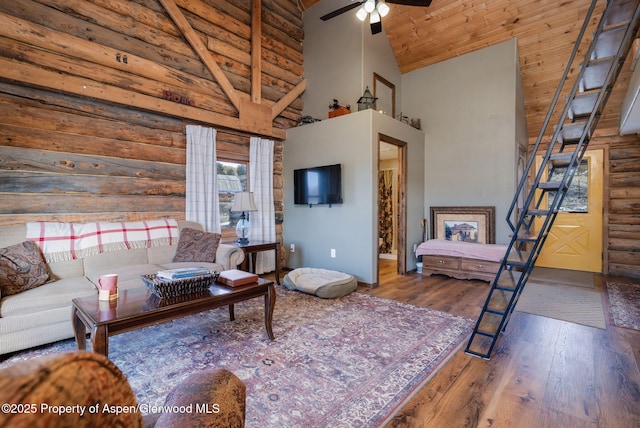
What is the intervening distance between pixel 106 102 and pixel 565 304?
5.60 m

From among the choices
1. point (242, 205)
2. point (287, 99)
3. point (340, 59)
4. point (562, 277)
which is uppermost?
point (340, 59)

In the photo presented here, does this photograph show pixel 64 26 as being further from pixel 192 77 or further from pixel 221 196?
pixel 221 196

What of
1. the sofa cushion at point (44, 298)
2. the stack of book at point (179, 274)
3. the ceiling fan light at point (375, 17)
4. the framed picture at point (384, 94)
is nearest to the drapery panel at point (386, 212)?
the framed picture at point (384, 94)

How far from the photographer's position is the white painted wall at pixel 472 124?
4.57 m

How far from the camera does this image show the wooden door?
202 inches

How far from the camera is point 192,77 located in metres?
3.94

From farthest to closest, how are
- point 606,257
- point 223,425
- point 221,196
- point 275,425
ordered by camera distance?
point 606,257, point 221,196, point 275,425, point 223,425

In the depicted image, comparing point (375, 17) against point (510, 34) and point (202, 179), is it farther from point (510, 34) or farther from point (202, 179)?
point (202, 179)

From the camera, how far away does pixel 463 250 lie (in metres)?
4.45

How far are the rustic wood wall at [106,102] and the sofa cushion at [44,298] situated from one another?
3.16 ft

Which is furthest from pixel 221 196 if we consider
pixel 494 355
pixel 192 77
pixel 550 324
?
pixel 550 324

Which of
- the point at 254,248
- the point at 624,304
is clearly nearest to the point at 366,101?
the point at 254,248

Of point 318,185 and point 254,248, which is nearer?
point 254,248

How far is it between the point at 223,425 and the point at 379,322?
2295mm
